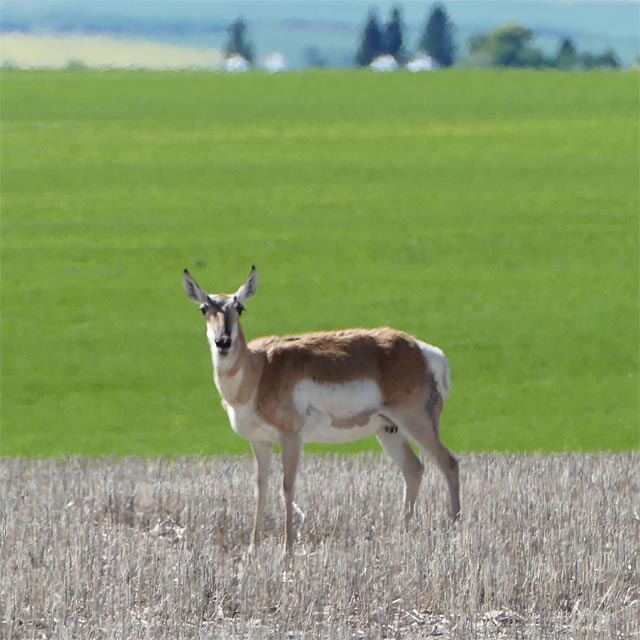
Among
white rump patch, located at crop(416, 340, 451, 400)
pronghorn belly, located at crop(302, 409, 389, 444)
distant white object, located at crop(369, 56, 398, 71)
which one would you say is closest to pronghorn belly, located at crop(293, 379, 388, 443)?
pronghorn belly, located at crop(302, 409, 389, 444)

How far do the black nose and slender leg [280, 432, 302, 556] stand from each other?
35.2 inches

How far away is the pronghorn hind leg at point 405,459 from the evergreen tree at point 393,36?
82.3 m

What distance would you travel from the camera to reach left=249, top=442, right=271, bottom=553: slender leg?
11.8 meters

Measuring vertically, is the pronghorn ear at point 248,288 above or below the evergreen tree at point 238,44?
below

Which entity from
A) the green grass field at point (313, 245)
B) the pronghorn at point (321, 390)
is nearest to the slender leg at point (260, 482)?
the pronghorn at point (321, 390)

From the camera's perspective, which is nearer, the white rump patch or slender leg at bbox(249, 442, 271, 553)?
slender leg at bbox(249, 442, 271, 553)

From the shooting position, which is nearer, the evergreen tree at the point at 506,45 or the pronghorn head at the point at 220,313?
the pronghorn head at the point at 220,313

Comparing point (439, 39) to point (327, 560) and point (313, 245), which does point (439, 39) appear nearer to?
point (313, 245)

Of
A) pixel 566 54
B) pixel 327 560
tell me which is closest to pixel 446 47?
pixel 566 54

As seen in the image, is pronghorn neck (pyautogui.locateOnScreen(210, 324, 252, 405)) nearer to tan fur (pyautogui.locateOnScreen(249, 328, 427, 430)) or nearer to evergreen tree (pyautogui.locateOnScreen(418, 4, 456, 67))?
tan fur (pyautogui.locateOnScreen(249, 328, 427, 430))

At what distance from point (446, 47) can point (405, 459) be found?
90.4 meters

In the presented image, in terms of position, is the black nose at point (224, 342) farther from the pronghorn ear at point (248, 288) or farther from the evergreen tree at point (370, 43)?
the evergreen tree at point (370, 43)

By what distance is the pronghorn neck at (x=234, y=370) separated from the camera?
1163cm

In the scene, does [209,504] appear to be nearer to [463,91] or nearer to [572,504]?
[572,504]
